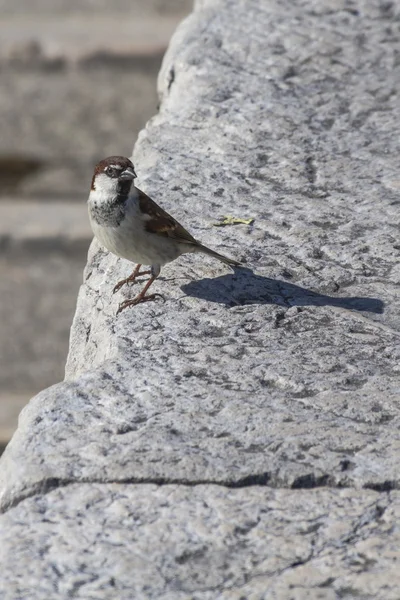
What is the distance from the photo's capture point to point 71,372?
2684mm

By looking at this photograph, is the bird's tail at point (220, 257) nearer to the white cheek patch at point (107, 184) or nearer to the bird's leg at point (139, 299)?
the bird's leg at point (139, 299)

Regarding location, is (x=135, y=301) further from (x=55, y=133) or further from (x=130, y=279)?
(x=55, y=133)

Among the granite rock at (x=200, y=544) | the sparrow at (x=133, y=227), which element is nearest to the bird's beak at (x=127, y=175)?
the sparrow at (x=133, y=227)

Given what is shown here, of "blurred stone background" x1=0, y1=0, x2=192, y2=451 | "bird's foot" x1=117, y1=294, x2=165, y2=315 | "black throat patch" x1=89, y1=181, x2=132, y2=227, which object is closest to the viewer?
"bird's foot" x1=117, y1=294, x2=165, y2=315

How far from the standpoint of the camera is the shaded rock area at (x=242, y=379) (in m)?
1.76

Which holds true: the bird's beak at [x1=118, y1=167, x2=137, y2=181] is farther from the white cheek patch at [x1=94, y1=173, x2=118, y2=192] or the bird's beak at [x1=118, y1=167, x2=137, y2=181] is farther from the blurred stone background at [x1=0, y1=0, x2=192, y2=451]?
the blurred stone background at [x1=0, y1=0, x2=192, y2=451]

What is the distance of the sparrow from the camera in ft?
9.20

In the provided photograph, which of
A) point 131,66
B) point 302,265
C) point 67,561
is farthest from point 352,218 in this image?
point 131,66

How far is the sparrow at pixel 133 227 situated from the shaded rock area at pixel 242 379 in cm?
7

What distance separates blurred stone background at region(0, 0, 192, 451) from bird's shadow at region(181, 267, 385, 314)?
5223mm

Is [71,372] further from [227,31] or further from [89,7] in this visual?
[89,7]

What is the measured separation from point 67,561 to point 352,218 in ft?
4.92

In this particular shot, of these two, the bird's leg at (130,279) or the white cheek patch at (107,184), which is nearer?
the bird's leg at (130,279)

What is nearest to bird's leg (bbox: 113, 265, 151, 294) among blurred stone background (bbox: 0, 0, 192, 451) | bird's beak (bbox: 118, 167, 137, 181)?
bird's beak (bbox: 118, 167, 137, 181)
